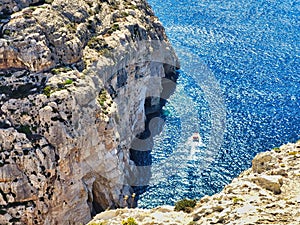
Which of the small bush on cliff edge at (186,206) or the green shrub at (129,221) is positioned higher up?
the small bush on cliff edge at (186,206)

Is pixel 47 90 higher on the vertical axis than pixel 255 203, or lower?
higher

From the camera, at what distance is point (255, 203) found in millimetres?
28766

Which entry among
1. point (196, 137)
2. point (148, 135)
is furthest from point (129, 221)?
point (148, 135)

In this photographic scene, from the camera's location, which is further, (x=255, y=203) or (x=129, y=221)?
(x=129, y=221)

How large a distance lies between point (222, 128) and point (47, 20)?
118 ft

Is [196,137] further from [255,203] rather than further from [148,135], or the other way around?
[255,203]

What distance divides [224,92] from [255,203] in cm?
6404

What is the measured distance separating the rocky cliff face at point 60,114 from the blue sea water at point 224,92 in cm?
954

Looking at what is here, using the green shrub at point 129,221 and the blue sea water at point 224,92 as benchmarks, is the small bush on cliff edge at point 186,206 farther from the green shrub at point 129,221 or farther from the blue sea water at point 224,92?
the blue sea water at point 224,92

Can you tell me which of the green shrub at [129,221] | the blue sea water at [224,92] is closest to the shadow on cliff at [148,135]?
the blue sea water at [224,92]

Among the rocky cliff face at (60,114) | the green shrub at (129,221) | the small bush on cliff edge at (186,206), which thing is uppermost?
A: the rocky cliff face at (60,114)

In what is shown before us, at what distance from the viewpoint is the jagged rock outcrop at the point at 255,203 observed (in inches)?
1058

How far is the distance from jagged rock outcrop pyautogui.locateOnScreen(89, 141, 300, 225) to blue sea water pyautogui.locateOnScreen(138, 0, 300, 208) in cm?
3248

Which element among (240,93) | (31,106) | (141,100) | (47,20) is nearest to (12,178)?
(31,106)
